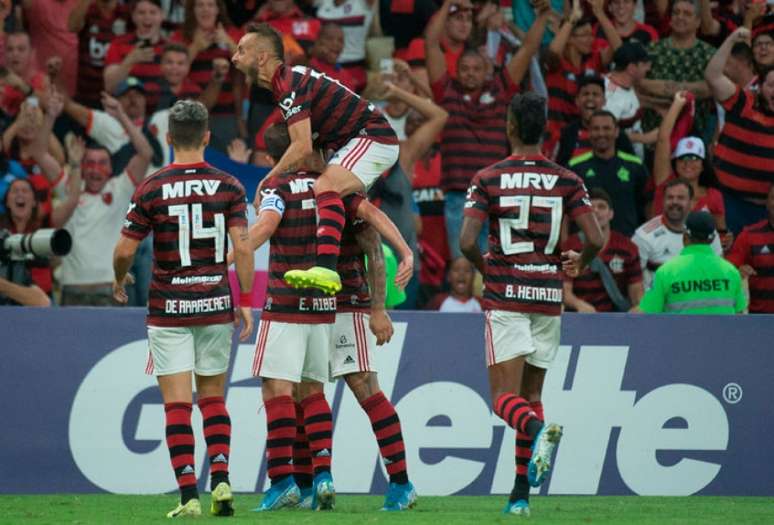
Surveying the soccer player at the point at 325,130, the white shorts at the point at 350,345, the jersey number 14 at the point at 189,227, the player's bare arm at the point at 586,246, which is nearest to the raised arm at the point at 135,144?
the soccer player at the point at 325,130

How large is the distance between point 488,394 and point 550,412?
496 mm

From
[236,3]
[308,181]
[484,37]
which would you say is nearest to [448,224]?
[484,37]

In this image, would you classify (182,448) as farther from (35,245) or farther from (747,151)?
(747,151)

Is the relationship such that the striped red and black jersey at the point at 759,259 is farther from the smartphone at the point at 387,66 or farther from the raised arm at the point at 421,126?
the smartphone at the point at 387,66

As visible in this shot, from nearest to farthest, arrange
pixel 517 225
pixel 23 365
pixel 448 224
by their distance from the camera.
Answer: pixel 517 225 → pixel 23 365 → pixel 448 224

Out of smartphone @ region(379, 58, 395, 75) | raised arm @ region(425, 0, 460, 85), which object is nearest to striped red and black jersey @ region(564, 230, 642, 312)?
raised arm @ region(425, 0, 460, 85)

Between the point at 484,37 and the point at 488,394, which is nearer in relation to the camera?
the point at 488,394

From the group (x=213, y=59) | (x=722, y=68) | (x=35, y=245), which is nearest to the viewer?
(x=35, y=245)

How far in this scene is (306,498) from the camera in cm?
916

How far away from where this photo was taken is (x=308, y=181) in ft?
29.1

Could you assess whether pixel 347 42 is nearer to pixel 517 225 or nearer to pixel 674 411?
pixel 674 411

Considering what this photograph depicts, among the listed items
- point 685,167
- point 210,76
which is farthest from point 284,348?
point 210,76

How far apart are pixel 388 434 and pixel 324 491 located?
52 centimetres

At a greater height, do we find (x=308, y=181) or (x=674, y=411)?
(x=308, y=181)
